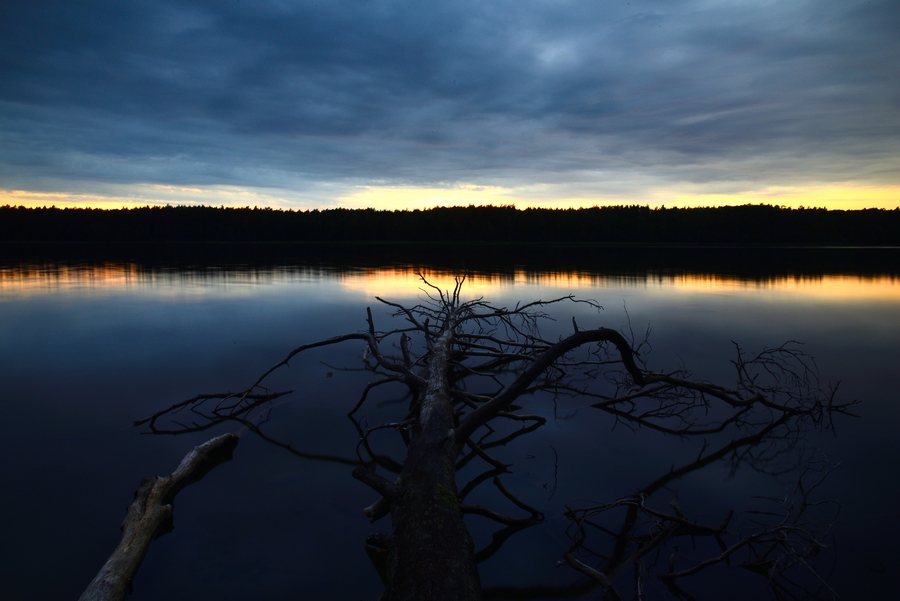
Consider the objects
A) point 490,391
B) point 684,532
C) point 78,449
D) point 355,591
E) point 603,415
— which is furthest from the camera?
point 490,391

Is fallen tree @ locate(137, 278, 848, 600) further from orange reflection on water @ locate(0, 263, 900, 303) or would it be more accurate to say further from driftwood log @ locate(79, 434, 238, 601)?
orange reflection on water @ locate(0, 263, 900, 303)

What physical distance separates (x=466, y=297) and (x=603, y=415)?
1073cm

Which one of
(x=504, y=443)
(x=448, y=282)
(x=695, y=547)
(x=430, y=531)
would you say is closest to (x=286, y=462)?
(x=504, y=443)

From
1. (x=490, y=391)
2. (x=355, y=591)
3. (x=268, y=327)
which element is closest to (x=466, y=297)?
(x=268, y=327)

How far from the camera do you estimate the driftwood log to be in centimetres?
303

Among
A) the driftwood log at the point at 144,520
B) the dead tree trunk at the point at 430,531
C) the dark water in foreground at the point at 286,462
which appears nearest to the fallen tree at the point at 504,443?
the dead tree trunk at the point at 430,531

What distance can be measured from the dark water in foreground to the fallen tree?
25 centimetres

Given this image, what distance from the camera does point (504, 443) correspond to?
6.02m

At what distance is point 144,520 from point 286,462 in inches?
70.8

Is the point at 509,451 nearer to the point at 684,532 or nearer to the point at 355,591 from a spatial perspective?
the point at 684,532

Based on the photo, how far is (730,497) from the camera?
189 inches

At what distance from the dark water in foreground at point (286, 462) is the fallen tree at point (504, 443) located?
25cm

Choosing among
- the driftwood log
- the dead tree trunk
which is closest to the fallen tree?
the dead tree trunk

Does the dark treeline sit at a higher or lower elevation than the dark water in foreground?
higher
